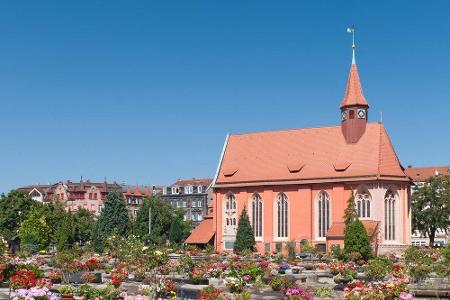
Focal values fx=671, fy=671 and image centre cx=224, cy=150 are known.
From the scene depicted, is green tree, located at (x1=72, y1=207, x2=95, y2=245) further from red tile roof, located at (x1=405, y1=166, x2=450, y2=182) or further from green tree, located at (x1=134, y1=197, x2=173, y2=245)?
red tile roof, located at (x1=405, y1=166, x2=450, y2=182)

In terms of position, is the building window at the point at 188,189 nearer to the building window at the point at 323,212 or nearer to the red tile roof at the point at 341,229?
the building window at the point at 323,212

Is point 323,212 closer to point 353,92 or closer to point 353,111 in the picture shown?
point 353,111

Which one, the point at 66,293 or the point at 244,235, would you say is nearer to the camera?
the point at 66,293

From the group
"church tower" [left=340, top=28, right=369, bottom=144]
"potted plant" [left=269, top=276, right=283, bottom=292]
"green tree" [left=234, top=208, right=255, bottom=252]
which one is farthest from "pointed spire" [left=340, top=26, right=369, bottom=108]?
"potted plant" [left=269, top=276, right=283, bottom=292]

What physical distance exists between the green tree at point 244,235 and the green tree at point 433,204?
88.7 ft

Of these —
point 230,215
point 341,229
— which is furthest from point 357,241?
point 230,215

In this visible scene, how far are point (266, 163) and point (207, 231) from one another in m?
10.8

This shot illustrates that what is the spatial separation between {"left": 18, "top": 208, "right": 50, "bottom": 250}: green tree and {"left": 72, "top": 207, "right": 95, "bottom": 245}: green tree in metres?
8.92

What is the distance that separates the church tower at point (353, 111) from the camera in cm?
7231

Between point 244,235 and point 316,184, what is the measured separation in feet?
30.8

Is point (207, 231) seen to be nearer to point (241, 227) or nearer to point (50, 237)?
point (241, 227)

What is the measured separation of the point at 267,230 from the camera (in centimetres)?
7375

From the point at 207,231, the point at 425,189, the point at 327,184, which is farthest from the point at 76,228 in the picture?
the point at 425,189

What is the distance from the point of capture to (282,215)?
73438 millimetres
